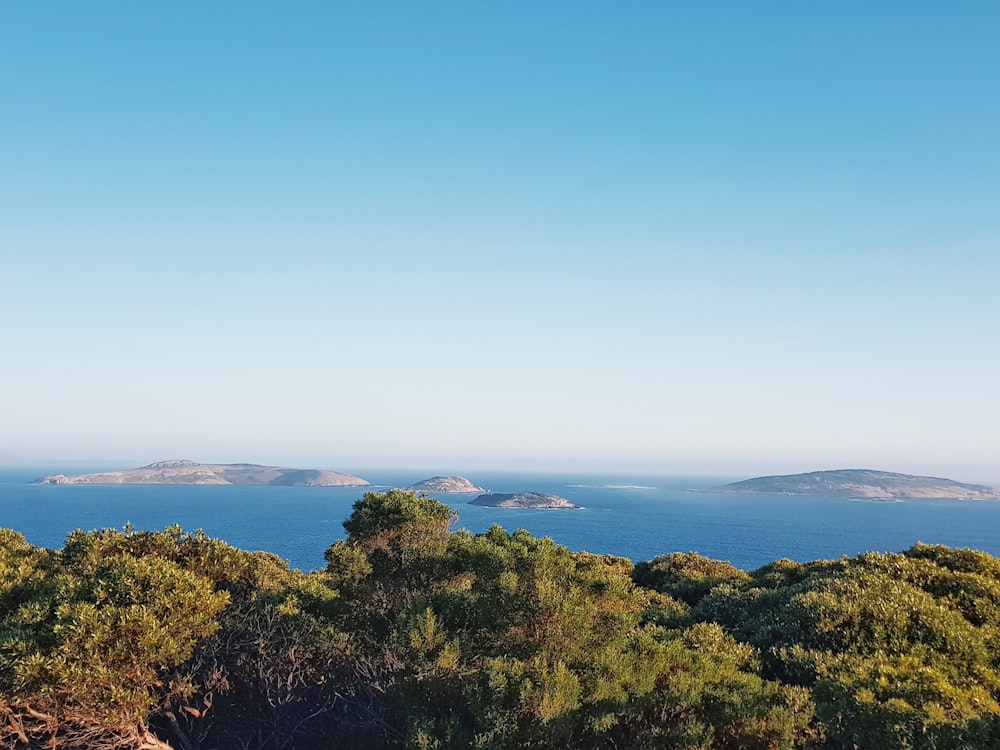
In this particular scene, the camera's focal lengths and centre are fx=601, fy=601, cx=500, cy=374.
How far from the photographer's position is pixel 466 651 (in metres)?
16.2

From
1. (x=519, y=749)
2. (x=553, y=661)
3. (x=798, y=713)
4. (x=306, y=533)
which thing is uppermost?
(x=553, y=661)

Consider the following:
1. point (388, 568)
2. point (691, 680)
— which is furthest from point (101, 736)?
point (691, 680)

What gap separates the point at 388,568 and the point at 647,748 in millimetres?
10734

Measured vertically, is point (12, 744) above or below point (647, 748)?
below

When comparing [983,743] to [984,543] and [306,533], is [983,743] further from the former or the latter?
[984,543]

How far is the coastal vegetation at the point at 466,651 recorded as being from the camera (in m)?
13.4

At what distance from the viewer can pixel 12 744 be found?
17172mm

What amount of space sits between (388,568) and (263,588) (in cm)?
587

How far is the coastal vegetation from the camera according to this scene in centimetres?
1342

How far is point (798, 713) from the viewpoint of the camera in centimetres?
1387

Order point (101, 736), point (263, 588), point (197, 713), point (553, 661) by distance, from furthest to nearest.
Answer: point (263, 588) → point (197, 713) → point (101, 736) → point (553, 661)

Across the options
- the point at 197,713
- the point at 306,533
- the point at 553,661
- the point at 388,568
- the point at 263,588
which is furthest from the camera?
the point at 306,533

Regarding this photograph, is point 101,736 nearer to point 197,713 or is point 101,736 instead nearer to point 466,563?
point 197,713

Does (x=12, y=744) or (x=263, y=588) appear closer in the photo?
(x=12, y=744)
